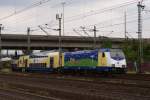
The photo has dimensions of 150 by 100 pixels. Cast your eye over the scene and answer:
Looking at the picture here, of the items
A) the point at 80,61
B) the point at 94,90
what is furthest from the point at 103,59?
the point at 94,90

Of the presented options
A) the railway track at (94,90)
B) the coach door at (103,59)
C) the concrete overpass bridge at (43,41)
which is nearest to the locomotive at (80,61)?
the coach door at (103,59)

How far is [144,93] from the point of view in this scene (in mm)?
23344

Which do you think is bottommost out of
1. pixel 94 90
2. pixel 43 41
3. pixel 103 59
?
pixel 94 90

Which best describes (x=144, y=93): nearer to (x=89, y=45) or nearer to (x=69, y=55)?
(x=69, y=55)

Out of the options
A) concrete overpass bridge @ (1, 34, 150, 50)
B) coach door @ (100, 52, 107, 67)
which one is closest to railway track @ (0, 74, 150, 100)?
coach door @ (100, 52, 107, 67)

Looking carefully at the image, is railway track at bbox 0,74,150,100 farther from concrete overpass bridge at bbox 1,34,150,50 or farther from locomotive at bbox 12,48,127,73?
concrete overpass bridge at bbox 1,34,150,50

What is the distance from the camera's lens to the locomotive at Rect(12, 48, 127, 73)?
151 feet

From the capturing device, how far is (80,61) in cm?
5081

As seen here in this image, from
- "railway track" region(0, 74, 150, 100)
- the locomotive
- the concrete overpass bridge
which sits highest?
the concrete overpass bridge

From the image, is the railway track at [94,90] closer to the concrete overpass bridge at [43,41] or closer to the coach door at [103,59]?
the coach door at [103,59]

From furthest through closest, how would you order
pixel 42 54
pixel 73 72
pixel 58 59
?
pixel 42 54
pixel 58 59
pixel 73 72

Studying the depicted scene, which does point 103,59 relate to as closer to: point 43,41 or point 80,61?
point 80,61

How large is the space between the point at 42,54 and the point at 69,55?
10850 millimetres

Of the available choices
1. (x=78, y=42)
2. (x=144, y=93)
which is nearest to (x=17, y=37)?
(x=78, y=42)
